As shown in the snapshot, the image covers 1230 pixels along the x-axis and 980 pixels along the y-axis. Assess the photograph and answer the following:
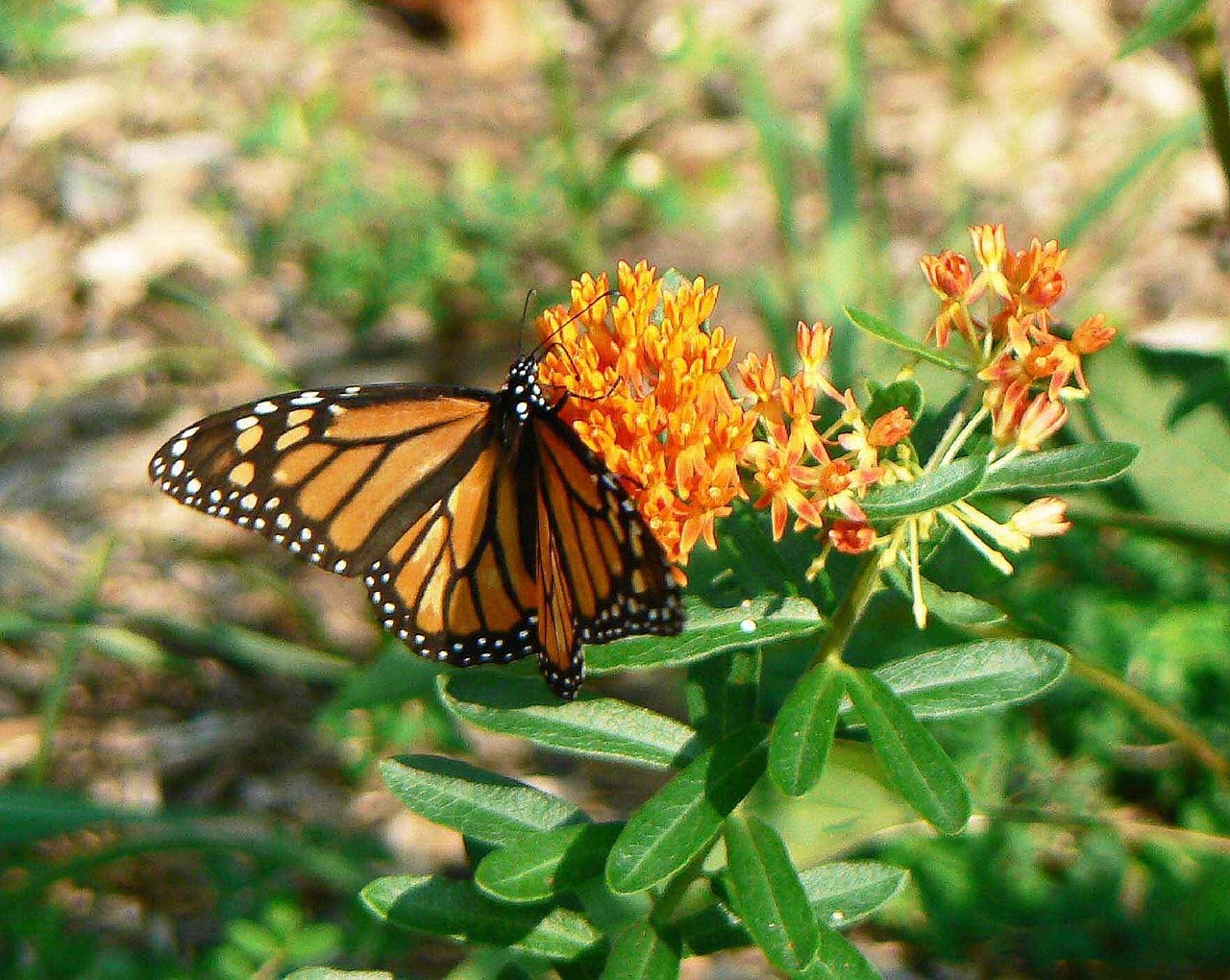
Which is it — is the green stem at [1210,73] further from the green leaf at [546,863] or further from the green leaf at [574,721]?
the green leaf at [546,863]

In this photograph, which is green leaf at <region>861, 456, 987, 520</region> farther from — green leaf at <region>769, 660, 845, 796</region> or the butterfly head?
the butterfly head

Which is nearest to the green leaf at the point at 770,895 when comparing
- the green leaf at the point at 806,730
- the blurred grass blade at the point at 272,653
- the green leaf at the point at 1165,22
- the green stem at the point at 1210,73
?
the green leaf at the point at 806,730

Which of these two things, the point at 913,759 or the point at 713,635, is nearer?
the point at 913,759

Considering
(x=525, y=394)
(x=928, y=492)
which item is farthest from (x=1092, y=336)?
(x=525, y=394)

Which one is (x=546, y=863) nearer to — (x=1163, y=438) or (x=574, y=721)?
(x=574, y=721)

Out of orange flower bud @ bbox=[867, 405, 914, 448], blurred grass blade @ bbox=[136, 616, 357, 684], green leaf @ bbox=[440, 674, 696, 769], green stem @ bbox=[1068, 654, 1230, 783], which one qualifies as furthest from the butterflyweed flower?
blurred grass blade @ bbox=[136, 616, 357, 684]

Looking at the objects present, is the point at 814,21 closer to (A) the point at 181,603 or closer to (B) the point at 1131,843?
(A) the point at 181,603
